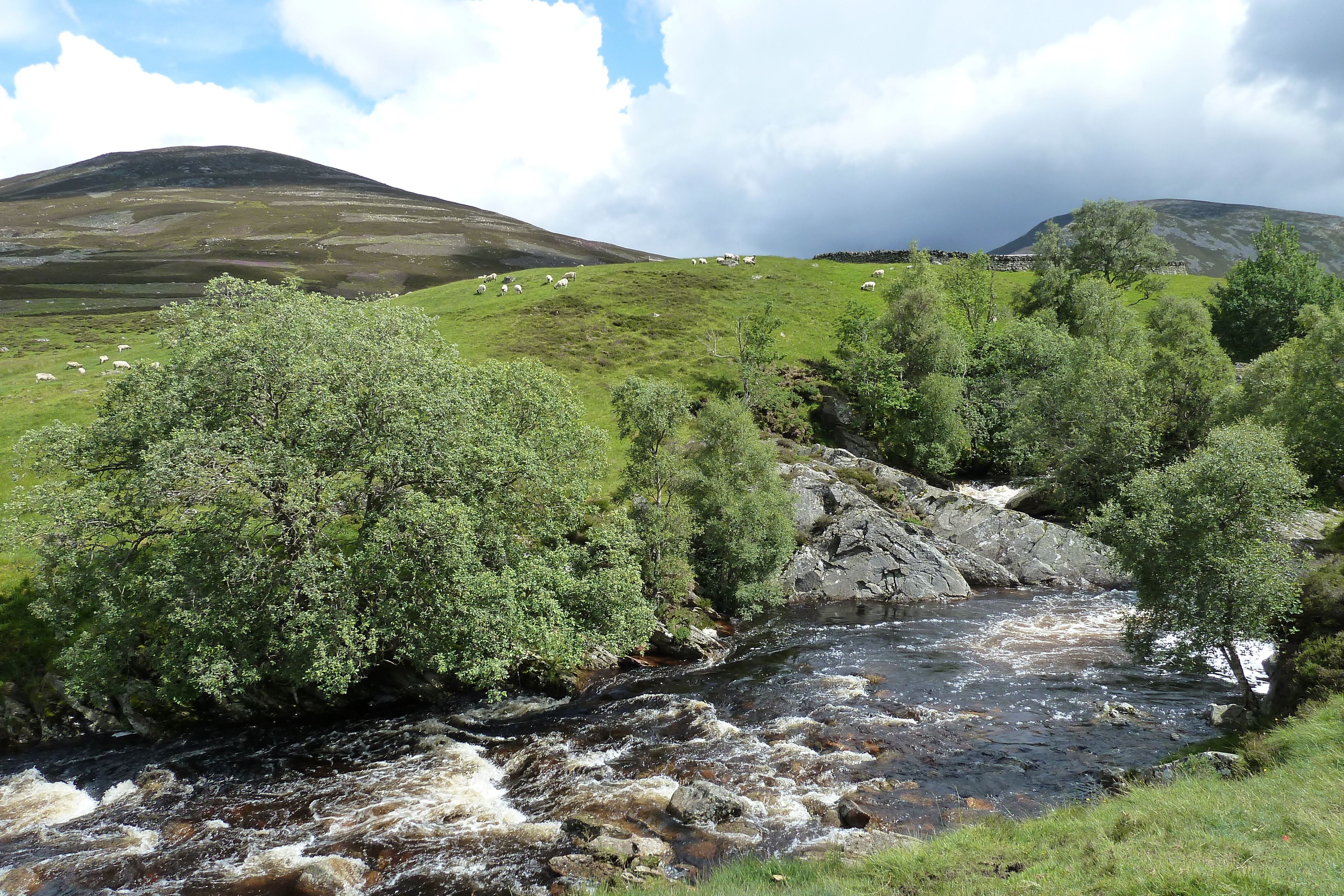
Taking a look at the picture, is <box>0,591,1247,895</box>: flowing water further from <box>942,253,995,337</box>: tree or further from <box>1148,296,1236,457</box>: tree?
<box>942,253,995,337</box>: tree

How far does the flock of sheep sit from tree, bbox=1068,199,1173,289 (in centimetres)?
12693

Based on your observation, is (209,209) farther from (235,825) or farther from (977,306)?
(235,825)

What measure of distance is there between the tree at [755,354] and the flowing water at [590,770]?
42.5m

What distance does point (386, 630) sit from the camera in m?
26.9

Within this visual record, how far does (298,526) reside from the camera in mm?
25719

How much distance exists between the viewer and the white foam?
883 inches

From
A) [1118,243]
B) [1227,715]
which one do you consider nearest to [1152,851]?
[1227,715]

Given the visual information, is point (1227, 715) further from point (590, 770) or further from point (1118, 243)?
point (1118, 243)

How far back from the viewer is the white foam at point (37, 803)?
883 inches

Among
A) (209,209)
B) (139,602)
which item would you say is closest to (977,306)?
(139,602)

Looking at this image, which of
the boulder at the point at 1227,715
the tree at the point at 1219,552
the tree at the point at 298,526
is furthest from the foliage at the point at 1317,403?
the tree at the point at 298,526

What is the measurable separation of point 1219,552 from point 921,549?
26.7m

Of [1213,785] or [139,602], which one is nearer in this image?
[1213,785]

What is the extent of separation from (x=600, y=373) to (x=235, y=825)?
62.8 m
